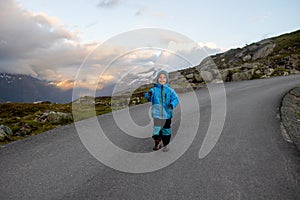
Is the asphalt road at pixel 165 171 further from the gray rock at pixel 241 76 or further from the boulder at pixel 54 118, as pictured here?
the gray rock at pixel 241 76

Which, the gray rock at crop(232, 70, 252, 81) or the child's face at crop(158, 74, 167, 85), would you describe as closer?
the child's face at crop(158, 74, 167, 85)

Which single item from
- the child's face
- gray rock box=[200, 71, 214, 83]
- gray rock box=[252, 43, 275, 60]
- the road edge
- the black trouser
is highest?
gray rock box=[252, 43, 275, 60]

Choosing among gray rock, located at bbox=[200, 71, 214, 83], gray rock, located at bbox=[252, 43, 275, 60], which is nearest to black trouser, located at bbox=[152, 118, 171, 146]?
gray rock, located at bbox=[200, 71, 214, 83]

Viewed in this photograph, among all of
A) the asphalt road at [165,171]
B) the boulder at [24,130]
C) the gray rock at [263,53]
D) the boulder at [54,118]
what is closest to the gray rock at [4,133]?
the boulder at [24,130]

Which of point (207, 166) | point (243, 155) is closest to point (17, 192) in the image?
point (207, 166)

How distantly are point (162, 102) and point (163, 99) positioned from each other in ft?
0.27

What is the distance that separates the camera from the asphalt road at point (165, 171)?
→ 4.21 meters

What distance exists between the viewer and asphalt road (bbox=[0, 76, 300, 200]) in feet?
13.8

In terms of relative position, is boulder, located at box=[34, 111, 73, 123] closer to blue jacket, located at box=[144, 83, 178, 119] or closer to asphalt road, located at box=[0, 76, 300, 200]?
asphalt road, located at box=[0, 76, 300, 200]

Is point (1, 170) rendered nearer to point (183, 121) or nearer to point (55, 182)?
point (55, 182)

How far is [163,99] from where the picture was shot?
6273 millimetres

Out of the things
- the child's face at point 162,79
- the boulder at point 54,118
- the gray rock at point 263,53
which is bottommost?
the boulder at point 54,118

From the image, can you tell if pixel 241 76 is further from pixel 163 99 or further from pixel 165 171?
pixel 165 171

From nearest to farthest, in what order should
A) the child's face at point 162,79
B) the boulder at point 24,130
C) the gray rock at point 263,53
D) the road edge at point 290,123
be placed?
the child's face at point 162,79, the road edge at point 290,123, the boulder at point 24,130, the gray rock at point 263,53
